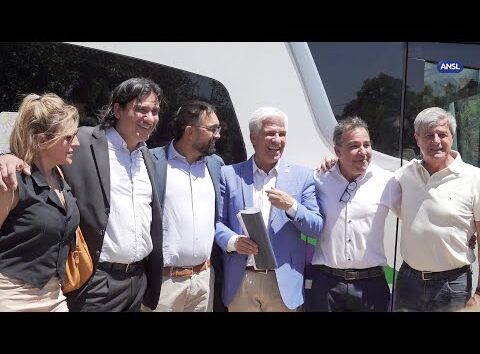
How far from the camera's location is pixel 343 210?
2.60 meters

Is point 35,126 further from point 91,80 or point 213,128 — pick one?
point 213,128

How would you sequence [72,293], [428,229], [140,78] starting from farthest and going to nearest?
[140,78] → [428,229] → [72,293]

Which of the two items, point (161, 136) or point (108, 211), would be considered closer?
point (108, 211)

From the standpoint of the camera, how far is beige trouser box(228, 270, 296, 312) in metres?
2.61

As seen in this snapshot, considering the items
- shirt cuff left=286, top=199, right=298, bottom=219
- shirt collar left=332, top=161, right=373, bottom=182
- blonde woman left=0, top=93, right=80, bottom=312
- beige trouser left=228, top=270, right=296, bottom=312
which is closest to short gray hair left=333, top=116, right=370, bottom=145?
shirt collar left=332, top=161, right=373, bottom=182

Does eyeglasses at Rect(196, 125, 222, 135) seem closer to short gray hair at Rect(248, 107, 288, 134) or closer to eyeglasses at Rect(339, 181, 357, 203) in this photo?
short gray hair at Rect(248, 107, 288, 134)

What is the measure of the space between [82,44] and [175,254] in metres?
1.23

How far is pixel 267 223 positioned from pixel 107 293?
2.87 feet

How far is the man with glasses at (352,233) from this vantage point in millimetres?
2561

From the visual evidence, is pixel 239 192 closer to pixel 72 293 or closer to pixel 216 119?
pixel 216 119

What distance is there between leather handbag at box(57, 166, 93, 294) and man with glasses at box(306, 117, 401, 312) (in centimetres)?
116

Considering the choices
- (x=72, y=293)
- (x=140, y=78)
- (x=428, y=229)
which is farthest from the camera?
(x=140, y=78)

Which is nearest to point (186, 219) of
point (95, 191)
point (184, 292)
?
point (184, 292)
